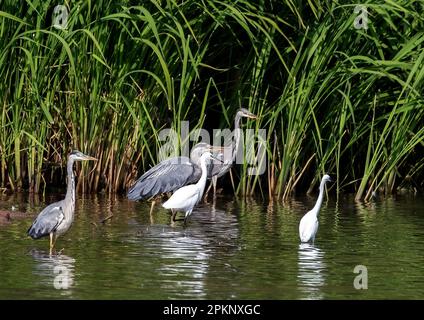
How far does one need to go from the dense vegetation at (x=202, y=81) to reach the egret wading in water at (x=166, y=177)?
0.27 metres

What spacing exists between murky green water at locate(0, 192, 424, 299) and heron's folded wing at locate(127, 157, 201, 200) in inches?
9.2

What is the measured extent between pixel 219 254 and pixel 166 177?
3190 mm

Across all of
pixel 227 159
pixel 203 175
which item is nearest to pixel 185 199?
pixel 203 175

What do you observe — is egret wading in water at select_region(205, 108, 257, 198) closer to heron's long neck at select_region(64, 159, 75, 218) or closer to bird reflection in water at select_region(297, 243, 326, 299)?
heron's long neck at select_region(64, 159, 75, 218)

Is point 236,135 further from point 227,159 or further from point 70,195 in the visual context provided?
point 70,195

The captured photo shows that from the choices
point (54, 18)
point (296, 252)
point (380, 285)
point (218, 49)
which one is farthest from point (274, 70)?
point (380, 285)

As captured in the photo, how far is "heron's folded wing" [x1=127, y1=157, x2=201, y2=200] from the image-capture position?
13.3 m

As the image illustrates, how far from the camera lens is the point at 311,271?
9766mm

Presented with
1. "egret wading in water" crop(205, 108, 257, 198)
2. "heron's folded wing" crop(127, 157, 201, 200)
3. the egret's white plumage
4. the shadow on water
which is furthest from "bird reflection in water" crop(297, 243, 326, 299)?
"egret wading in water" crop(205, 108, 257, 198)
